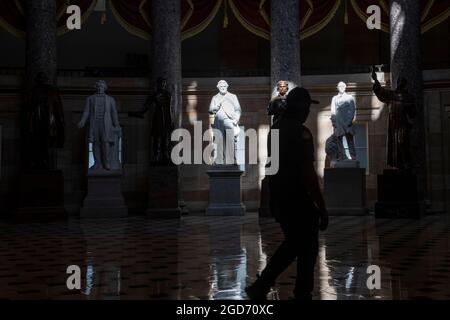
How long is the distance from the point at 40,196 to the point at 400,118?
8690 millimetres

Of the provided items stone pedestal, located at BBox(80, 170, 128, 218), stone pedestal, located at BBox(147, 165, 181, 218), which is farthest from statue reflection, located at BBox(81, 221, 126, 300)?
stone pedestal, located at BBox(80, 170, 128, 218)

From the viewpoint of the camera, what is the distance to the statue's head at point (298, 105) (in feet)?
14.9

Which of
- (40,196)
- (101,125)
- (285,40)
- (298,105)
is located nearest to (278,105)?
(285,40)

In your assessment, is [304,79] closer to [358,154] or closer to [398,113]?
[358,154]

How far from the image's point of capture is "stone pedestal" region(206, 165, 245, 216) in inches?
620

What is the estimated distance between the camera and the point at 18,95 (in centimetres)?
1767

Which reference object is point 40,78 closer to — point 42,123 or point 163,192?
point 42,123

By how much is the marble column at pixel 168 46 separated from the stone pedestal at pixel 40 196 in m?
3.72

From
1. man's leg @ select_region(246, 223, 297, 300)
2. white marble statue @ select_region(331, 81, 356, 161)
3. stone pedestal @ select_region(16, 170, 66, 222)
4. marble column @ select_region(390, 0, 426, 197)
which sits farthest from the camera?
marble column @ select_region(390, 0, 426, 197)

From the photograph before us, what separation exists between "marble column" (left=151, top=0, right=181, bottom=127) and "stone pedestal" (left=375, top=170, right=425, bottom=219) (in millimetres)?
5638

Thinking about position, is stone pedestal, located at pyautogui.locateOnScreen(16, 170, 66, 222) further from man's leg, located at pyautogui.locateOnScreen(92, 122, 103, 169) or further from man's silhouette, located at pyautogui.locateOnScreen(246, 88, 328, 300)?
man's silhouette, located at pyautogui.locateOnScreen(246, 88, 328, 300)

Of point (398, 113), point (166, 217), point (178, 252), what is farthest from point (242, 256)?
point (398, 113)

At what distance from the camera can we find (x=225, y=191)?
15.9 meters

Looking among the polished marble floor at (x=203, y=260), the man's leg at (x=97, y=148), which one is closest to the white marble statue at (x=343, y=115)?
the polished marble floor at (x=203, y=260)
